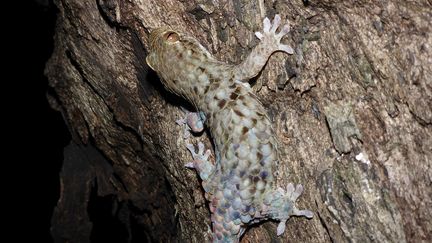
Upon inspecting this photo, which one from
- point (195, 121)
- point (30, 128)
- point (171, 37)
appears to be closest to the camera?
point (171, 37)

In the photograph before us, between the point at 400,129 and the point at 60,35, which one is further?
the point at 60,35

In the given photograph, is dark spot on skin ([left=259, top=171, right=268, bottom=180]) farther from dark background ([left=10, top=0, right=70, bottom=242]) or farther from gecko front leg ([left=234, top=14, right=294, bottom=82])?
dark background ([left=10, top=0, right=70, bottom=242])

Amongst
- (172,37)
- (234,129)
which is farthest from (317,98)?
(172,37)

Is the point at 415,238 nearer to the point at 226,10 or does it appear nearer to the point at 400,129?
the point at 400,129

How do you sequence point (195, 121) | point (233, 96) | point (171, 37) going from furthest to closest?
1. point (195, 121)
2. point (171, 37)
3. point (233, 96)

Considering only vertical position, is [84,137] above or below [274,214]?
below

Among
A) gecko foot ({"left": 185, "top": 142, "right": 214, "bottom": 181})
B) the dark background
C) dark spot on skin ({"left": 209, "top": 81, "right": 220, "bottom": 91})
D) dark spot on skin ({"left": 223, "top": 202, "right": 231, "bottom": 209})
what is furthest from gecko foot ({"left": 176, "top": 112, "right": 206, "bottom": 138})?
the dark background

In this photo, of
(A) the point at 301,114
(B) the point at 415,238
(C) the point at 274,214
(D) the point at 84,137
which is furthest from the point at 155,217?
(B) the point at 415,238

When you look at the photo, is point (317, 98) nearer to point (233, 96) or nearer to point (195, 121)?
point (233, 96)
